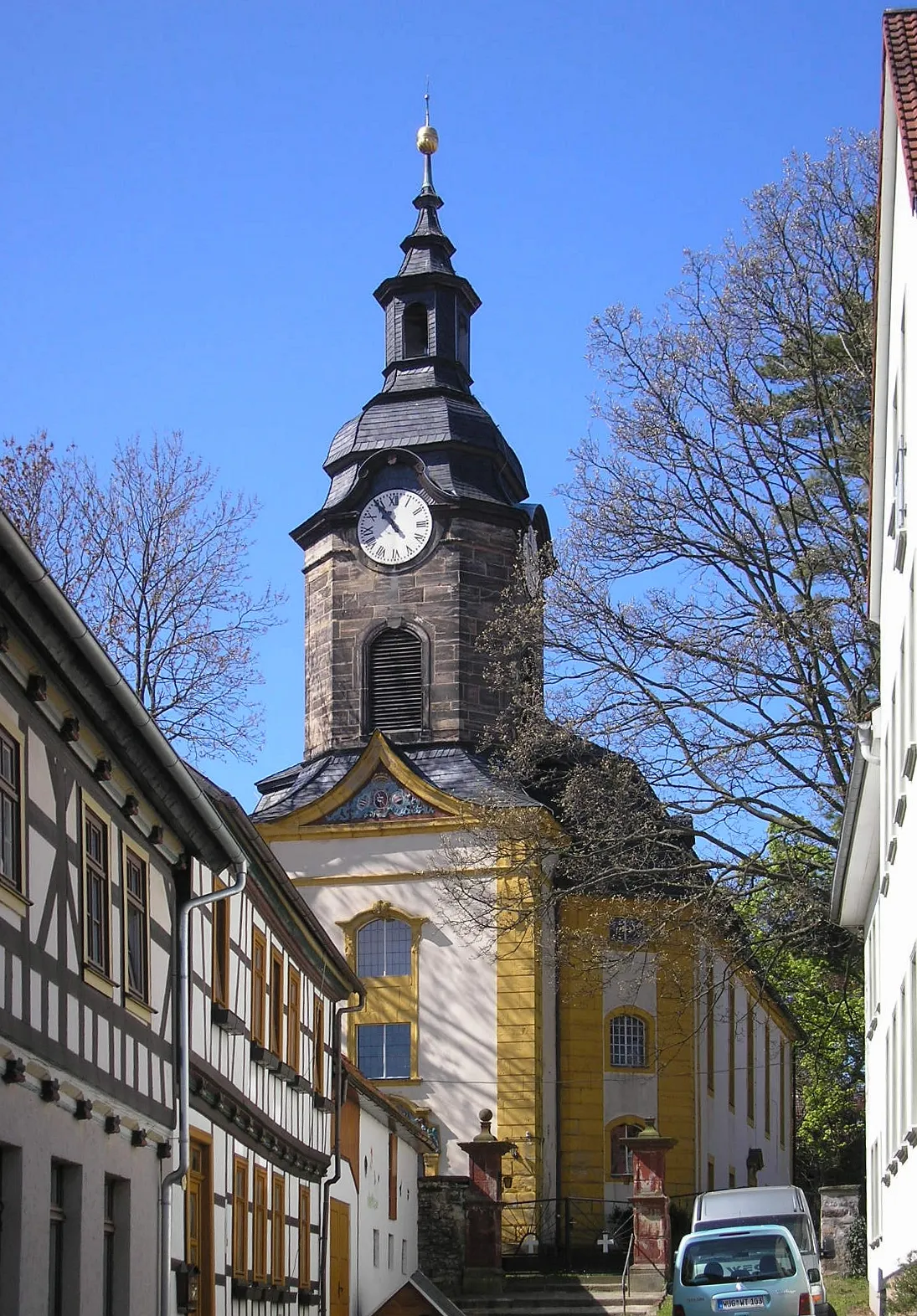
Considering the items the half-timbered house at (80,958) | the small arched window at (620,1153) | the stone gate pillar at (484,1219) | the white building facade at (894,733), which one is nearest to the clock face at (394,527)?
the small arched window at (620,1153)

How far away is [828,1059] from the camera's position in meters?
62.6

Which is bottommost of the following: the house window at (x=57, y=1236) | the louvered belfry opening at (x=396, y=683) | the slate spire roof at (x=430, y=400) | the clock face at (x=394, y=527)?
the house window at (x=57, y=1236)

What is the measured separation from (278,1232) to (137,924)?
24.0 feet

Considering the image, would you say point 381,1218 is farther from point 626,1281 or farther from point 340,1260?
point 626,1281

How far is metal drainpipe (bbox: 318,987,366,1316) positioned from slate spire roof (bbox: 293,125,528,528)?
24228 millimetres

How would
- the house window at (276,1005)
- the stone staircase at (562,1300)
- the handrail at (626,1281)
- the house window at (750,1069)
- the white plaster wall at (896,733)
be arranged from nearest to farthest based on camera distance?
1. the white plaster wall at (896,733)
2. the house window at (276,1005)
3. the handrail at (626,1281)
4. the stone staircase at (562,1300)
5. the house window at (750,1069)

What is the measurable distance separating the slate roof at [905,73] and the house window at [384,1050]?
104ft

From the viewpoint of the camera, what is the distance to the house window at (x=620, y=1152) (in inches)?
1822

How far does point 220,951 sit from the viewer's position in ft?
63.9

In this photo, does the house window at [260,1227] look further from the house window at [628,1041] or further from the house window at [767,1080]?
the house window at [767,1080]

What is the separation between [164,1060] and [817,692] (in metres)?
13.5

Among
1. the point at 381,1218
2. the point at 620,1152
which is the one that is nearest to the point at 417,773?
the point at 620,1152

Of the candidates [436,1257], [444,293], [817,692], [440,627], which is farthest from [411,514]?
[817,692]

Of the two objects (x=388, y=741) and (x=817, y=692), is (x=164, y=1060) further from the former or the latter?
(x=388, y=741)
